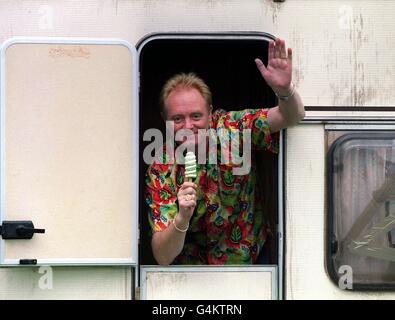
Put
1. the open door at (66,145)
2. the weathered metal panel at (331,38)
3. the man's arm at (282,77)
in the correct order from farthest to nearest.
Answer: the weathered metal panel at (331,38) → the open door at (66,145) → the man's arm at (282,77)

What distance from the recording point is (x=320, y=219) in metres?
3.46

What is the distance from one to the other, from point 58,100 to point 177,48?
3.20 feet

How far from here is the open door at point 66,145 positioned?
3.34 m

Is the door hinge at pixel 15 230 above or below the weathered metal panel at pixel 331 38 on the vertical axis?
below

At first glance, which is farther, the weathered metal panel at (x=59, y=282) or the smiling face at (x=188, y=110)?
the smiling face at (x=188, y=110)

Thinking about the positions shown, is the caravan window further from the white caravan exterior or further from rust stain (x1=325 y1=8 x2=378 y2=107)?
rust stain (x1=325 y1=8 x2=378 y2=107)


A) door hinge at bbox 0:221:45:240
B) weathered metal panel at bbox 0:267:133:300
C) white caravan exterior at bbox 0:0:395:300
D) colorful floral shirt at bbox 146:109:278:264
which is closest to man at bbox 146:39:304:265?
colorful floral shirt at bbox 146:109:278:264

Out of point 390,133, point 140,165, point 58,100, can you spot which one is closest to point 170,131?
point 140,165

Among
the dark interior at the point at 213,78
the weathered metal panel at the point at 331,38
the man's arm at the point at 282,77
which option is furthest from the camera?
the dark interior at the point at 213,78

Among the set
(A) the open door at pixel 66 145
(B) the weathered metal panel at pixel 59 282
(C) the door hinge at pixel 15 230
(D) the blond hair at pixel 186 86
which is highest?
(D) the blond hair at pixel 186 86

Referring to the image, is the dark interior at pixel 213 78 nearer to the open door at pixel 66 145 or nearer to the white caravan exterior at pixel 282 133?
the white caravan exterior at pixel 282 133

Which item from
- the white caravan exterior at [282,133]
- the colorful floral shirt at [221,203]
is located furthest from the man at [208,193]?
the white caravan exterior at [282,133]
